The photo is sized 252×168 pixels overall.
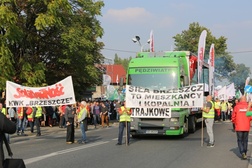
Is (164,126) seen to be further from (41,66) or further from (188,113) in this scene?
(41,66)

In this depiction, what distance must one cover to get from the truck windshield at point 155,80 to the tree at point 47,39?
447 inches

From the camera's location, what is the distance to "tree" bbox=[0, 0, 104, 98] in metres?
27.1

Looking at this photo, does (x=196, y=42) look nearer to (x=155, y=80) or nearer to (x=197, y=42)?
(x=197, y=42)

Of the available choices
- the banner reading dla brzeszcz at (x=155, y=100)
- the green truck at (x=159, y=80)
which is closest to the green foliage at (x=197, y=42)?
the green truck at (x=159, y=80)

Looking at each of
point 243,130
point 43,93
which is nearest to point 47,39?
point 43,93

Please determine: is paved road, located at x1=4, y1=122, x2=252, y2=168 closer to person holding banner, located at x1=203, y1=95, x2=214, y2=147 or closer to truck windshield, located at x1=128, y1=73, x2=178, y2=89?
person holding banner, located at x1=203, y1=95, x2=214, y2=147

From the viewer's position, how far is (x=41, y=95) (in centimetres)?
1736

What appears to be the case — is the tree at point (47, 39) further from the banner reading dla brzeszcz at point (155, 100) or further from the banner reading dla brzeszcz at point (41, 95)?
the banner reading dla brzeszcz at point (155, 100)

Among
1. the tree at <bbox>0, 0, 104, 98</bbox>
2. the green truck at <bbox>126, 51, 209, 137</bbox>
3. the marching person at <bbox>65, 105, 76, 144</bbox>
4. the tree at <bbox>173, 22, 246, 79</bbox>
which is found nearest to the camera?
the marching person at <bbox>65, 105, 76, 144</bbox>

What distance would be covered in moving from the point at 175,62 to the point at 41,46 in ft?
55.6

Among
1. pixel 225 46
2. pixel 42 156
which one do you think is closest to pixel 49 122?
pixel 42 156

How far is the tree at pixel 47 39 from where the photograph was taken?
27.1m

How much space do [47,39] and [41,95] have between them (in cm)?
1567

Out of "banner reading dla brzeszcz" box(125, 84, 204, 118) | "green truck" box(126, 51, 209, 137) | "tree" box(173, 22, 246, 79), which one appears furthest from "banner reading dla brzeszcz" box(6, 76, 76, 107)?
"tree" box(173, 22, 246, 79)
